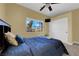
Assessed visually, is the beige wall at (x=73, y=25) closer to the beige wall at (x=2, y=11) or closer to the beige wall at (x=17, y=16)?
the beige wall at (x=17, y=16)

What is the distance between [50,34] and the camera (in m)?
2.16

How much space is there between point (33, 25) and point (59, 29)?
46cm

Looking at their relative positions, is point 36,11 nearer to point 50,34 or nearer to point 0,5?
point 50,34

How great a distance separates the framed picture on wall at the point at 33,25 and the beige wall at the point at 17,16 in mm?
52

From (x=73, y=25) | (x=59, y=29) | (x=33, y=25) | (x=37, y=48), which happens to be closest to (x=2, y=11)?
(x=33, y=25)

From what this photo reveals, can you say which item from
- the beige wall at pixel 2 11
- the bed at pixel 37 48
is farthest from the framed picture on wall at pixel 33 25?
the beige wall at pixel 2 11

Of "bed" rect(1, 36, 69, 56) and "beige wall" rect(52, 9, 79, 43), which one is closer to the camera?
"bed" rect(1, 36, 69, 56)

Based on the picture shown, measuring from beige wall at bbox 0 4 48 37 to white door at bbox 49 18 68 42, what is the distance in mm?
124

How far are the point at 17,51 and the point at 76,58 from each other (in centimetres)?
→ 96

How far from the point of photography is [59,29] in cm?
217

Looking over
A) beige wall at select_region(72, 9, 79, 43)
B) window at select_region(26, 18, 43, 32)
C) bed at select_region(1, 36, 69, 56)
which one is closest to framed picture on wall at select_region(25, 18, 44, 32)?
window at select_region(26, 18, 43, 32)

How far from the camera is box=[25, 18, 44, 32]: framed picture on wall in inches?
83.4

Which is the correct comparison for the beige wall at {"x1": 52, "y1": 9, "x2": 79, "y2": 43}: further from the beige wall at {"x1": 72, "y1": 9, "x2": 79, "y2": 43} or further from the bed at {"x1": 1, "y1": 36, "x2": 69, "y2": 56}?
the bed at {"x1": 1, "y1": 36, "x2": 69, "y2": 56}

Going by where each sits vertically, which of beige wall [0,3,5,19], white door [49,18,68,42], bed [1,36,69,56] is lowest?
bed [1,36,69,56]
